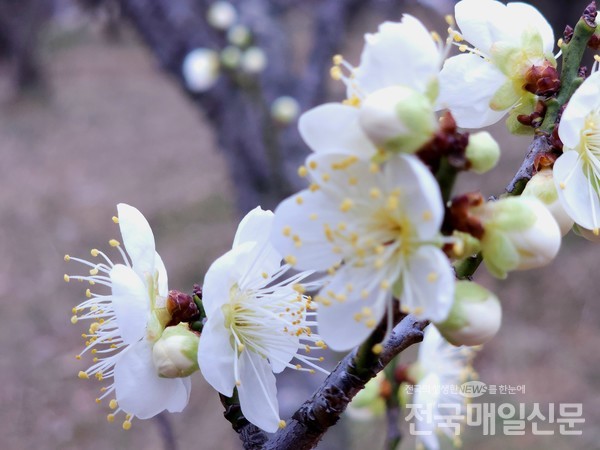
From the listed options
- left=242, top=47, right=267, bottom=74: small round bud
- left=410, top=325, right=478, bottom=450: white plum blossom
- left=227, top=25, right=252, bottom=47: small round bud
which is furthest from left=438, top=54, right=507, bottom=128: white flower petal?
left=227, top=25, right=252, bottom=47: small round bud

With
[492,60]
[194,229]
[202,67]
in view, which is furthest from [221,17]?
[492,60]

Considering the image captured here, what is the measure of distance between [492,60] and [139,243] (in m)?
0.45

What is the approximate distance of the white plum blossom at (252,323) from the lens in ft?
2.03

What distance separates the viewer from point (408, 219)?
20.3 inches

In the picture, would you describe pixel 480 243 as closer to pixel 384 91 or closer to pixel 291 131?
pixel 384 91

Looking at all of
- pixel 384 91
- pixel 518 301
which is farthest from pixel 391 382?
pixel 518 301

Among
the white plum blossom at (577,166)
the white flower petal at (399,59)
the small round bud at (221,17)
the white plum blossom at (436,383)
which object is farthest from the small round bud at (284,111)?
the white flower petal at (399,59)

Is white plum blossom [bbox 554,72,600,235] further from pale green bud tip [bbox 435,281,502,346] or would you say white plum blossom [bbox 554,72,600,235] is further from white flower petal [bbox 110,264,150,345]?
white flower petal [bbox 110,264,150,345]

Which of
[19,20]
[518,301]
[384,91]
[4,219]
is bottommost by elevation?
[518,301]

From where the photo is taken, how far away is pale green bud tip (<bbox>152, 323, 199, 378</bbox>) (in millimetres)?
634

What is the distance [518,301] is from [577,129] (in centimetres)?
333

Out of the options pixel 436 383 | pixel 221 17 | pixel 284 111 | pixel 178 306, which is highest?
pixel 221 17

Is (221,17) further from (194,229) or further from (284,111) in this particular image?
(194,229)

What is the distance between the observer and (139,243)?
673mm
